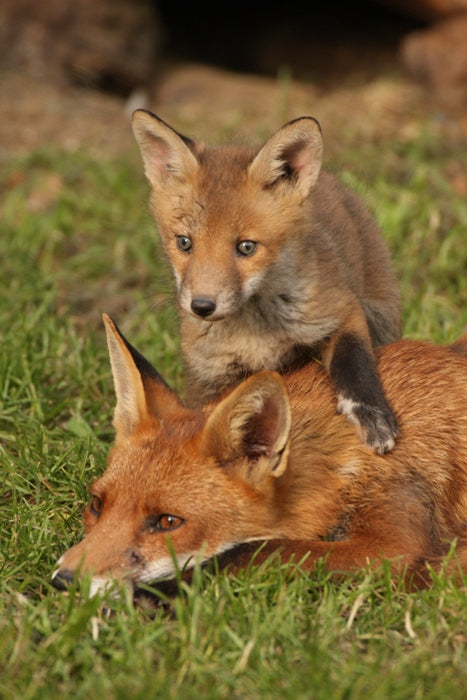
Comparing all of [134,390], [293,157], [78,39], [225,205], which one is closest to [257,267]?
[225,205]

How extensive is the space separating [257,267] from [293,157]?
0.76 meters

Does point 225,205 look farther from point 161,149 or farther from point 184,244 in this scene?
point 161,149

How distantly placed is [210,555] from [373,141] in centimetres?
618

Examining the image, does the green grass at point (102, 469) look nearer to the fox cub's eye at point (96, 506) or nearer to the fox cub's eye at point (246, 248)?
the fox cub's eye at point (96, 506)

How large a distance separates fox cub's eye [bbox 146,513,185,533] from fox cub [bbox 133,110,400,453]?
1.01m

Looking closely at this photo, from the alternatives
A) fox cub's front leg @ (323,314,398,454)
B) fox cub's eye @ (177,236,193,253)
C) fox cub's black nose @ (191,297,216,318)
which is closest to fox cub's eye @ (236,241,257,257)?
fox cub's eye @ (177,236,193,253)

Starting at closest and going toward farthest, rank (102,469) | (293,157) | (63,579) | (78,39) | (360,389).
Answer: (63,579) → (360,389) → (102,469) → (293,157) → (78,39)

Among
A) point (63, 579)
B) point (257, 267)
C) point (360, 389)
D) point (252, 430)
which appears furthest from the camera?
point (257, 267)

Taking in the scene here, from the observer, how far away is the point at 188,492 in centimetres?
372

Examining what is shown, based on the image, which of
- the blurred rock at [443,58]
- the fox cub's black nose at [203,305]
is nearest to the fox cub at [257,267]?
the fox cub's black nose at [203,305]

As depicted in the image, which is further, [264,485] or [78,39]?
[78,39]

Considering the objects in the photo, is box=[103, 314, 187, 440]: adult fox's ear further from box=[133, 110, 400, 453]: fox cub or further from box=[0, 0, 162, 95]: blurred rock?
box=[0, 0, 162, 95]: blurred rock

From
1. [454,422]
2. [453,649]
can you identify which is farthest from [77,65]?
[453,649]

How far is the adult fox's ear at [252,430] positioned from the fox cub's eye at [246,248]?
1.08 meters
